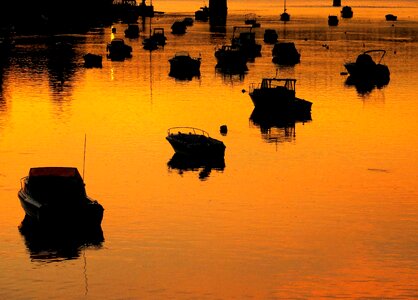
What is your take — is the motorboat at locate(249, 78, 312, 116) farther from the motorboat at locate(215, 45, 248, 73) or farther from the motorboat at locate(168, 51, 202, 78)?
the motorboat at locate(215, 45, 248, 73)

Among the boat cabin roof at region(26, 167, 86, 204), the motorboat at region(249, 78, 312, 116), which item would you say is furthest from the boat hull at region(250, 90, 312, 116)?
the boat cabin roof at region(26, 167, 86, 204)

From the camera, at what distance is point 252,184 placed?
76875 mm

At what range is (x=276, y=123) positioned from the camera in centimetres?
10988

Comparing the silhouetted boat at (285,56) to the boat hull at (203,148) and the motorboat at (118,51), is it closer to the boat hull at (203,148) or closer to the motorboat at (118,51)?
the motorboat at (118,51)

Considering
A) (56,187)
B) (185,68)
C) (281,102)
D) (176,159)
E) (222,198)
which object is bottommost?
(222,198)

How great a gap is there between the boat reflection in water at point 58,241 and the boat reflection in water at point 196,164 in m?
20.9

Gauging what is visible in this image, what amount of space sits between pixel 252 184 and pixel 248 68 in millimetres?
96904

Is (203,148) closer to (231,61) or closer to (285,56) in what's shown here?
(231,61)

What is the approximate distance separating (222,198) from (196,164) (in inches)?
489

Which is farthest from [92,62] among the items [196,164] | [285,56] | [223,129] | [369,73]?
[196,164]

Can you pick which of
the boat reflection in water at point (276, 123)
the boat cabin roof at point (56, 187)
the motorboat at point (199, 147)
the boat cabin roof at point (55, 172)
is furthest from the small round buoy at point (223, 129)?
the boat cabin roof at point (56, 187)

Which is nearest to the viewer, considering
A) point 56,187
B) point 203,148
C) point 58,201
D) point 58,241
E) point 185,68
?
point 58,241

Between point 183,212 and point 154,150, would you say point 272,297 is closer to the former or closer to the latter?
point 183,212

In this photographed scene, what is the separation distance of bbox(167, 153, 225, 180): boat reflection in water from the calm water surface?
412 millimetres
